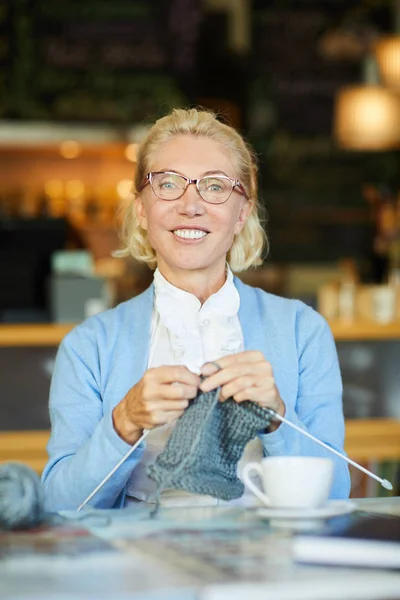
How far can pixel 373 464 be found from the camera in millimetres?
3703

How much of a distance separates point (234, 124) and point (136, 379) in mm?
4445

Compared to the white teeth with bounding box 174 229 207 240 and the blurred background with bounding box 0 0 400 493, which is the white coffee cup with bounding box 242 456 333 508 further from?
the blurred background with bounding box 0 0 400 493

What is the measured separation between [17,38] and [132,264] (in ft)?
4.54

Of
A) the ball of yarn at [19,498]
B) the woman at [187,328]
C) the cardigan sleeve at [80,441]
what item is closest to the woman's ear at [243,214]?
the woman at [187,328]

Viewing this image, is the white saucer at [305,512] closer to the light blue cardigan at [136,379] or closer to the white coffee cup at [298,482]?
the white coffee cup at [298,482]

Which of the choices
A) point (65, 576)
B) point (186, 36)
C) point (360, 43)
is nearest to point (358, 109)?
point (360, 43)

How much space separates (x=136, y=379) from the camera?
5.43 feet

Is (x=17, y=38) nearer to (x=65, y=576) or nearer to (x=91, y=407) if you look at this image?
(x=91, y=407)

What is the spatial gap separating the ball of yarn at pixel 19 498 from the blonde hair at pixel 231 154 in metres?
0.70

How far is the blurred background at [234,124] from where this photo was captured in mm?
4020

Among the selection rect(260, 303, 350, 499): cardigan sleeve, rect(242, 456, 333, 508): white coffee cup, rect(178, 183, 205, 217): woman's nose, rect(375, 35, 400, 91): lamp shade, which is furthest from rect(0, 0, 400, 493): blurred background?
rect(242, 456, 333, 508): white coffee cup

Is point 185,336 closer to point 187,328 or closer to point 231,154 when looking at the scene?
point 187,328

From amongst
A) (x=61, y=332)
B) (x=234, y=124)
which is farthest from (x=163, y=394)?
(x=234, y=124)

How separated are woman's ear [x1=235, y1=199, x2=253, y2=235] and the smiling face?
0.06 meters
